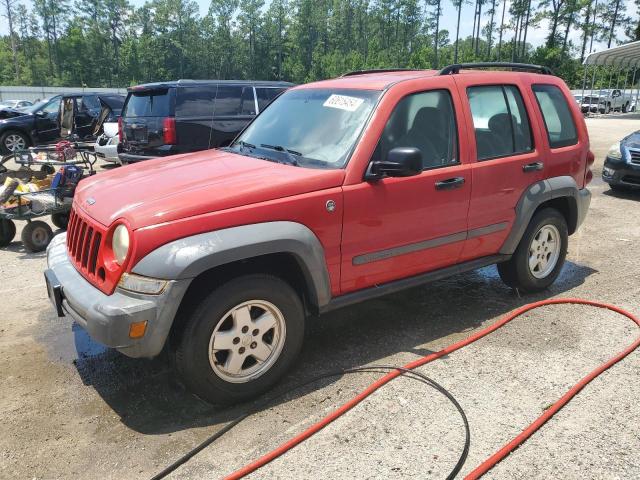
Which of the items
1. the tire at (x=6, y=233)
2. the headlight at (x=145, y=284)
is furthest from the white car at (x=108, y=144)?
the headlight at (x=145, y=284)

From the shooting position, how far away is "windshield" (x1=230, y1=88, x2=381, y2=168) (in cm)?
357

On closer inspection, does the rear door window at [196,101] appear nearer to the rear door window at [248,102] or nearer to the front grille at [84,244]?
the rear door window at [248,102]

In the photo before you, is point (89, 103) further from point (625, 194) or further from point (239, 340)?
point (239, 340)

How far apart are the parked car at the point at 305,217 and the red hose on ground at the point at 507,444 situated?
0.48 meters

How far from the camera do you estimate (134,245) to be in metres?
2.77

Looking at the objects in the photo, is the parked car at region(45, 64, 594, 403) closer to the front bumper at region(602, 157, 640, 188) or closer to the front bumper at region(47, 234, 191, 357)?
the front bumper at region(47, 234, 191, 357)

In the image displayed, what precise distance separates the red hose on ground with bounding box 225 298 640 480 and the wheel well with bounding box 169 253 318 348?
659 mm

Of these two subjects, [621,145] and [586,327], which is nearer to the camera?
[586,327]

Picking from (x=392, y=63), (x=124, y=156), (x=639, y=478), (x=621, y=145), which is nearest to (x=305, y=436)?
(x=639, y=478)

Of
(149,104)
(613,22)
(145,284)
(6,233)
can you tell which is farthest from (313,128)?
(613,22)

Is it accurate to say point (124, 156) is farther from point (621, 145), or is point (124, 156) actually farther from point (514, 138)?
point (621, 145)

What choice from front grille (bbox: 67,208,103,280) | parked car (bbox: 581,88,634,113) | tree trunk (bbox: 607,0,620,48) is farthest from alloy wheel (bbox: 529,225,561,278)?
tree trunk (bbox: 607,0,620,48)

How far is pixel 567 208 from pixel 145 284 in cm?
397

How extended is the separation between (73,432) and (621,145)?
9.94 metres
